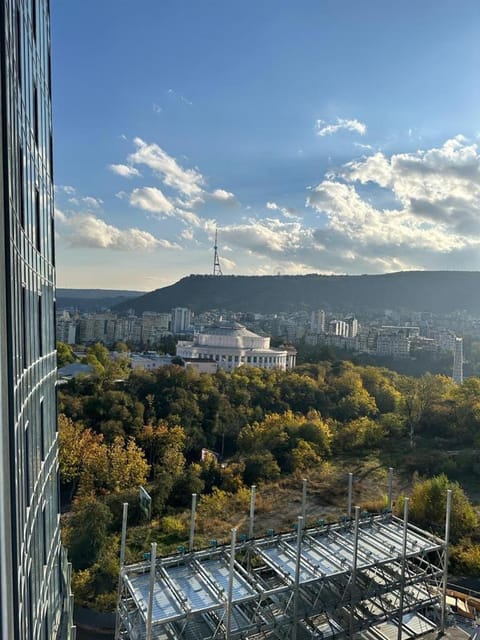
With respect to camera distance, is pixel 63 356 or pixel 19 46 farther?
pixel 63 356

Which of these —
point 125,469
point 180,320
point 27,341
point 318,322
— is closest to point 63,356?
point 125,469

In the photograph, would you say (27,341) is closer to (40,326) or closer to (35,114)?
(40,326)

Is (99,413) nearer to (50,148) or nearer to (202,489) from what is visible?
(202,489)

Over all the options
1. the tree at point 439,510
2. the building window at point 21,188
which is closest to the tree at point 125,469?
the tree at point 439,510

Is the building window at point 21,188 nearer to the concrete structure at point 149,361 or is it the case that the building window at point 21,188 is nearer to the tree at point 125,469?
the tree at point 125,469

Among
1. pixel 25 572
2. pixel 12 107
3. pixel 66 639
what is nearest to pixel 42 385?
pixel 25 572
